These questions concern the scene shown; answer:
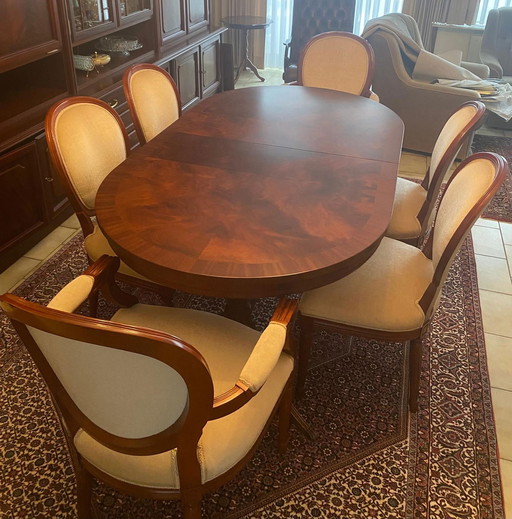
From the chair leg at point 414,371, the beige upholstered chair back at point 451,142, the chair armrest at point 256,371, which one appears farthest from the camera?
the beige upholstered chair back at point 451,142

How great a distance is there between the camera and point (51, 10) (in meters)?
2.42

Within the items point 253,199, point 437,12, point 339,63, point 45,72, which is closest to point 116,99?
point 45,72

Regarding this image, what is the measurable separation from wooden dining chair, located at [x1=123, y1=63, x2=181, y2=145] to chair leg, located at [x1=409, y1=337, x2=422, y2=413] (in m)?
1.34

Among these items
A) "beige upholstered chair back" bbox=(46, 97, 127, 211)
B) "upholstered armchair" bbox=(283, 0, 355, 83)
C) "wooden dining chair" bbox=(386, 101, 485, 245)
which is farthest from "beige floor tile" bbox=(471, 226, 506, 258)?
"upholstered armchair" bbox=(283, 0, 355, 83)

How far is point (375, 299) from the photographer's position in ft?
5.35

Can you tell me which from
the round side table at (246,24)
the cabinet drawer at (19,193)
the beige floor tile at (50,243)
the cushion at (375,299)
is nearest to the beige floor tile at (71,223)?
the beige floor tile at (50,243)

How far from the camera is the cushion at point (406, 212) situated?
209 centimetres

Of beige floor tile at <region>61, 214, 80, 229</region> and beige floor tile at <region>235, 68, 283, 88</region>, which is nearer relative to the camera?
beige floor tile at <region>61, 214, 80, 229</region>

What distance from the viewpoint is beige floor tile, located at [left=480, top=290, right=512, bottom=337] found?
2.20m

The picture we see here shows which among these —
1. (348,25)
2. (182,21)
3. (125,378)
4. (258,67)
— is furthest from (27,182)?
(258,67)

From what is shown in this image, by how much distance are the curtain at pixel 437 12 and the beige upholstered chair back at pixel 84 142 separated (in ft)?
13.7

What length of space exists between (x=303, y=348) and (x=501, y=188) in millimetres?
2302

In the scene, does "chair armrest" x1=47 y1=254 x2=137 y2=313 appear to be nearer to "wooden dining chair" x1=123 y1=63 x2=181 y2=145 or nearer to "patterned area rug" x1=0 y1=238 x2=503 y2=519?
"patterned area rug" x1=0 y1=238 x2=503 y2=519

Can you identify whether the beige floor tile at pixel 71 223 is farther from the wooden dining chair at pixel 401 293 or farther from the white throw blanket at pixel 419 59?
the white throw blanket at pixel 419 59
